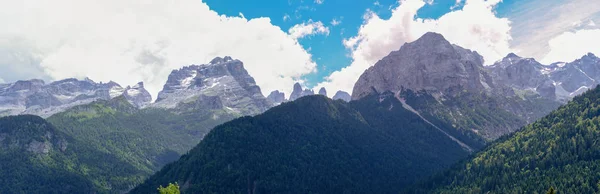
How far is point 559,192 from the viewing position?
198 meters

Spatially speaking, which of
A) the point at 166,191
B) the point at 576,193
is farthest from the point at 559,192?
the point at 166,191

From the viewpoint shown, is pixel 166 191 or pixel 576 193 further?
pixel 576 193

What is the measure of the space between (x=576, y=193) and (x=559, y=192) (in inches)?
245

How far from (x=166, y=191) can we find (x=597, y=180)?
Result: 17751 centimetres

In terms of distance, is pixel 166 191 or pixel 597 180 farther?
pixel 597 180

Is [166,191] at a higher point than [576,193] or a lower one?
higher

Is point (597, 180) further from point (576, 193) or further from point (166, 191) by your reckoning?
point (166, 191)

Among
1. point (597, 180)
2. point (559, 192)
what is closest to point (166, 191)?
point (559, 192)

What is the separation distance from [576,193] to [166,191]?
165762 millimetres

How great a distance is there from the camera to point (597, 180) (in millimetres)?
199125

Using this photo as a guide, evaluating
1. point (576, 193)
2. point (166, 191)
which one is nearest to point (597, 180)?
point (576, 193)

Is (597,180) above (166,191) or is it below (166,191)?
below

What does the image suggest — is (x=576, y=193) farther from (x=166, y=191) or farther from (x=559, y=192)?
(x=166, y=191)
